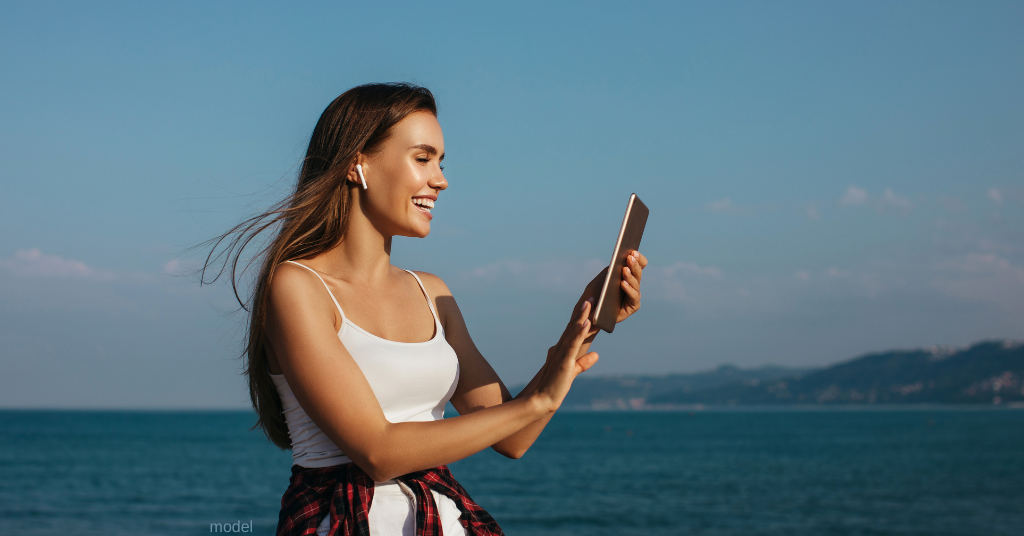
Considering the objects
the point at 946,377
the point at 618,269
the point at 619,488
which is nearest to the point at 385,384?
the point at 618,269

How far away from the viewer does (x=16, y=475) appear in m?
45.4

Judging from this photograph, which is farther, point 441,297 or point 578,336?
point 441,297

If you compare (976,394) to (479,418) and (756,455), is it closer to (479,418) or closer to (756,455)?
(756,455)

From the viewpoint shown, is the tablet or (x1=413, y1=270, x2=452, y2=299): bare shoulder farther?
(x1=413, y1=270, x2=452, y2=299): bare shoulder

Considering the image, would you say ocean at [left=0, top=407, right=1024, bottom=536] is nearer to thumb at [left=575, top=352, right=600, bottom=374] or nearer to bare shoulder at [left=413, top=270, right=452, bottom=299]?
bare shoulder at [left=413, top=270, right=452, bottom=299]

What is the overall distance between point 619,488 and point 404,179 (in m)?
43.2

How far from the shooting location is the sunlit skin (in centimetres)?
201

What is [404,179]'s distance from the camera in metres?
2.38

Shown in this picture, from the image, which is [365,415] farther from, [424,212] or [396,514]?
[424,212]

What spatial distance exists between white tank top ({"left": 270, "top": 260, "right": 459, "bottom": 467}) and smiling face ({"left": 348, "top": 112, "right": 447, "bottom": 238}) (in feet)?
1.03

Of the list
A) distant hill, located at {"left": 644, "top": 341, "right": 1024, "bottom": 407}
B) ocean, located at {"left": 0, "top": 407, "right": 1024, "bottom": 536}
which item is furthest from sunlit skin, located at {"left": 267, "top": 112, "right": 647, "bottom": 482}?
distant hill, located at {"left": 644, "top": 341, "right": 1024, "bottom": 407}

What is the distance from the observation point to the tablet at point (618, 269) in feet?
6.85

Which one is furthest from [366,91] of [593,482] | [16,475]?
[16,475]

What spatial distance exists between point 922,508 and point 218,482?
37.9 m
